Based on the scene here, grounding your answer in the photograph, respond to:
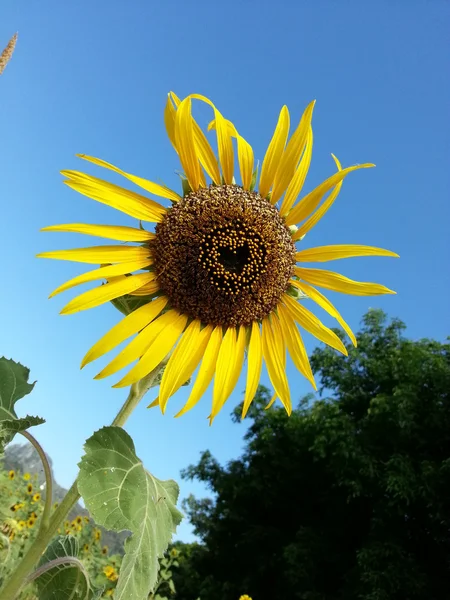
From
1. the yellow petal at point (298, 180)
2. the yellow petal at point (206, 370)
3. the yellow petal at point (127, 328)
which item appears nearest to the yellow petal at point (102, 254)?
the yellow petal at point (127, 328)

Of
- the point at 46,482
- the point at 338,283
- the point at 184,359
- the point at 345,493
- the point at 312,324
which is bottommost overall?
the point at 46,482

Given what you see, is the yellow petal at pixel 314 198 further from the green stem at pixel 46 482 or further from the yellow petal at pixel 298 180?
the green stem at pixel 46 482

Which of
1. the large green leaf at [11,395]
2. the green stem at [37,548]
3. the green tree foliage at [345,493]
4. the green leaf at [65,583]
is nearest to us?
the green stem at [37,548]

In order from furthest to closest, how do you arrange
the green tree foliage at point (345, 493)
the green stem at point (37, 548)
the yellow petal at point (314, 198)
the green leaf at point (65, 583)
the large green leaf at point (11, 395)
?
1. the green tree foliage at point (345, 493)
2. the yellow petal at point (314, 198)
3. the green leaf at point (65, 583)
4. the large green leaf at point (11, 395)
5. the green stem at point (37, 548)

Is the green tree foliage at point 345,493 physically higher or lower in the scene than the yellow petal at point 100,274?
higher

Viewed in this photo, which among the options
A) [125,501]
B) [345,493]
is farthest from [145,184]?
[345,493]

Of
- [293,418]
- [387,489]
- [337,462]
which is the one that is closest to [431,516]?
[387,489]

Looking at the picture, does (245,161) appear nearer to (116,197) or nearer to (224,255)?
(224,255)
